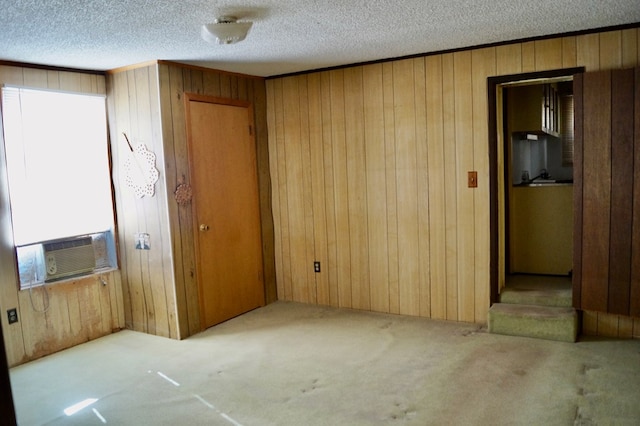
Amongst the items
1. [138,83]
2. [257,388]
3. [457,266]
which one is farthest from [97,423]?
[457,266]

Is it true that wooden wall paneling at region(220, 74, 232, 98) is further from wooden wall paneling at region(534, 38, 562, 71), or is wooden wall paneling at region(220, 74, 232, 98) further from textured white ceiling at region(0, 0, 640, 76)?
wooden wall paneling at region(534, 38, 562, 71)

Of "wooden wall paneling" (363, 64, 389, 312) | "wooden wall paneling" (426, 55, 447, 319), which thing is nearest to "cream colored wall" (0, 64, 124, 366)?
"wooden wall paneling" (363, 64, 389, 312)

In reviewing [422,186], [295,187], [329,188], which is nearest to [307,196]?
[295,187]

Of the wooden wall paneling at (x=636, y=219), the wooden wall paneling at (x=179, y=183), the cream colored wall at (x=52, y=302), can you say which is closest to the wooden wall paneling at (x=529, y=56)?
the wooden wall paneling at (x=636, y=219)

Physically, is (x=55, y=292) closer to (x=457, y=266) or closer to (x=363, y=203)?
(x=363, y=203)

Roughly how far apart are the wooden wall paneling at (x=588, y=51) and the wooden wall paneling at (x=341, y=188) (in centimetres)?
195

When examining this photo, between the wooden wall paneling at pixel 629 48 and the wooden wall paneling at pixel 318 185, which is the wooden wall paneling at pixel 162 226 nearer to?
the wooden wall paneling at pixel 318 185

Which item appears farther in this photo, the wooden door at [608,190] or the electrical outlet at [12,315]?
the electrical outlet at [12,315]

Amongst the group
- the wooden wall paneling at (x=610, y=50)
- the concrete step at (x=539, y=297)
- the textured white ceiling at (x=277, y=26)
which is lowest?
the concrete step at (x=539, y=297)

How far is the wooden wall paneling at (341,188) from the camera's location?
464 centimetres

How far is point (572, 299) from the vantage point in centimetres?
380

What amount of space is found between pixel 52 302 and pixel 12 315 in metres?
0.31

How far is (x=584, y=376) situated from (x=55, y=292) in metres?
3.91

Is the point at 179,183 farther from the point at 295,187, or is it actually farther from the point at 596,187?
the point at 596,187
